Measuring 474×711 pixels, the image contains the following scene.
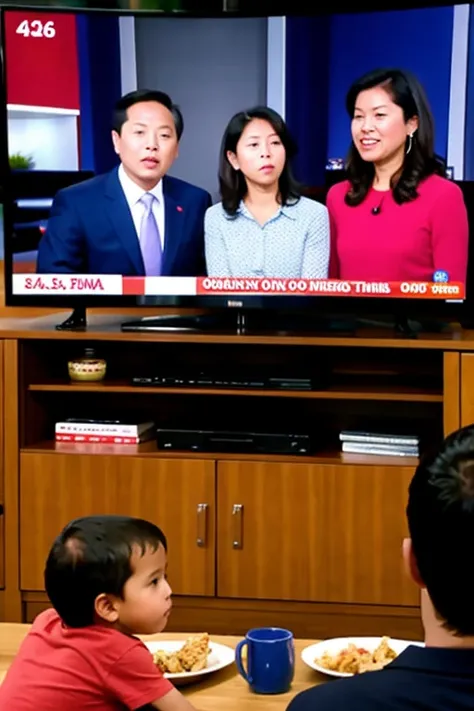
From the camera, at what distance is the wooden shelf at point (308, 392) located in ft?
11.7

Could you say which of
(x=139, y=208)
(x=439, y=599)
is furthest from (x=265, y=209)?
(x=439, y=599)

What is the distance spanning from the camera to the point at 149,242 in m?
3.79

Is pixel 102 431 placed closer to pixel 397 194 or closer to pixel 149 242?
pixel 149 242

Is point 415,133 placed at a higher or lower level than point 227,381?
higher

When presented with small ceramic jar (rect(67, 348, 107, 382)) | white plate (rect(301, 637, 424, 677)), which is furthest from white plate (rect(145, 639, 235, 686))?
small ceramic jar (rect(67, 348, 107, 382))

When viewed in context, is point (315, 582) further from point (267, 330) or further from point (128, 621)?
point (128, 621)

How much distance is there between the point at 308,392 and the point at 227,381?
0.77 ft

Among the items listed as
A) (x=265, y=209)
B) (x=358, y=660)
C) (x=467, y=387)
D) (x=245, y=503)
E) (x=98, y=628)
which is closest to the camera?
(x=98, y=628)

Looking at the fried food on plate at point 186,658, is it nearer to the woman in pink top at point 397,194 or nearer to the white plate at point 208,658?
the white plate at point 208,658

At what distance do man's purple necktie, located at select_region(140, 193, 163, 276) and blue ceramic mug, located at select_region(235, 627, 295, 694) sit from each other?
1.92 m

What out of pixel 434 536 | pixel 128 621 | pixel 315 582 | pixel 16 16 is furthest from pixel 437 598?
pixel 16 16

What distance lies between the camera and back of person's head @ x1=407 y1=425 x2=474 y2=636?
119cm

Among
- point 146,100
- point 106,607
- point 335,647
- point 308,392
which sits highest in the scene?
point 146,100

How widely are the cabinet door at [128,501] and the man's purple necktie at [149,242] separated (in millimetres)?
573
